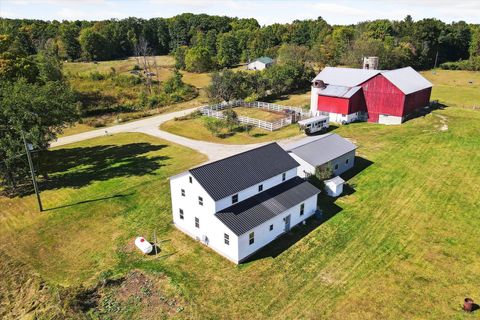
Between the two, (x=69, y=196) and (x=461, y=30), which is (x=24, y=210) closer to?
(x=69, y=196)

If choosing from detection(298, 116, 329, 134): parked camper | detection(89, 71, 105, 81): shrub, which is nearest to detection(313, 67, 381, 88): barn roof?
detection(298, 116, 329, 134): parked camper

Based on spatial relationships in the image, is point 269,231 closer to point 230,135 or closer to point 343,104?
point 230,135

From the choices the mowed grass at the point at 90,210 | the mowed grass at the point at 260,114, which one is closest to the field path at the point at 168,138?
the mowed grass at the point at 90,210

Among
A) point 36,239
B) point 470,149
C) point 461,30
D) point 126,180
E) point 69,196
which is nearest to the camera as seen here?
point 36,239

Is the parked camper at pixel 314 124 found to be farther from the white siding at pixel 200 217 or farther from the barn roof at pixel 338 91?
the white siding at pixel 200 217

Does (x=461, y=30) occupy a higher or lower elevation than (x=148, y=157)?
higher

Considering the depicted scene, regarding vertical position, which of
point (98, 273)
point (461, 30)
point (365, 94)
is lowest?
point (98, 273)

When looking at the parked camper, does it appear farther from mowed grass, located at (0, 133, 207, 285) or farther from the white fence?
mowed grass, located at (0, 133, 207, 285)

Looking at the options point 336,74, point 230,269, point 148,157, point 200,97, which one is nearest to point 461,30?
point 336,74
